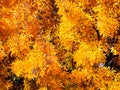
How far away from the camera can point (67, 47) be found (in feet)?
52.1

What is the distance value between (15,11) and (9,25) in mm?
947

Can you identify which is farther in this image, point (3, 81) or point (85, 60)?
point (3, 81)

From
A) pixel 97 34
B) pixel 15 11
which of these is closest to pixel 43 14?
pixel 15 11

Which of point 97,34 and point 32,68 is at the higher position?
point 97,34

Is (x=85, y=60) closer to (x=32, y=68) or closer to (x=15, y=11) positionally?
(x=32, y=68)

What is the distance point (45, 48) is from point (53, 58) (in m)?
0.63

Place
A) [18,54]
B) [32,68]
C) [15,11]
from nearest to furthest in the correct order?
[32,68], [18,54], [15,11]

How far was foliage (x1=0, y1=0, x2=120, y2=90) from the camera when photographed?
14.0 metres

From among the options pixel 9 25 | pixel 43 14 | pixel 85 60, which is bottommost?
pixel 85 60

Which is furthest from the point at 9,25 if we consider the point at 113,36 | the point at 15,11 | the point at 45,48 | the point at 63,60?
the point at 113,36

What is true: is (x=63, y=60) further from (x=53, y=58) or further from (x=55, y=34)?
(x=53, y=58)

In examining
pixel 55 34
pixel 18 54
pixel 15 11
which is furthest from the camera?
pixel 55 34

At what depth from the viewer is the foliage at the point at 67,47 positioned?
46.0ft

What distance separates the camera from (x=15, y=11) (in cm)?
1595
